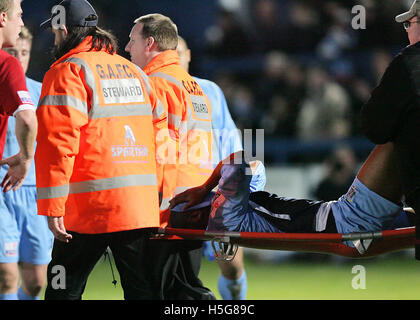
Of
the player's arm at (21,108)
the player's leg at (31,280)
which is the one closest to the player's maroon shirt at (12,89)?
the player's arm at (21,108)

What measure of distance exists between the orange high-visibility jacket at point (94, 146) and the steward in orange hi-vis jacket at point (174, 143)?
1.65 ft

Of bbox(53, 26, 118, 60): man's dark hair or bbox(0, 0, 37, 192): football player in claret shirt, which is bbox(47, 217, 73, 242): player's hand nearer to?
bbox(0, 0, 37, 192): football player in claret shirt

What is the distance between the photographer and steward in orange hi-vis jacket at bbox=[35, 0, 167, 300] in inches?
139

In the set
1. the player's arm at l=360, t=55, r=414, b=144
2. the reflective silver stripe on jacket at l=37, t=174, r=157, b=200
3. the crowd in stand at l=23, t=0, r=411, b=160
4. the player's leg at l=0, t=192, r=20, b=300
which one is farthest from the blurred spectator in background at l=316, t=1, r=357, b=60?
the reflective silver stripe on jacket at l=37, t=174, r=157, b=200

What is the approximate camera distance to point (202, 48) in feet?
36.0

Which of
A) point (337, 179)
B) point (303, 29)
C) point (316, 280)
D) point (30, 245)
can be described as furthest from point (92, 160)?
point (303, 29)

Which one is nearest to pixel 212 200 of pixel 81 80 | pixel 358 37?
pixel 81 80

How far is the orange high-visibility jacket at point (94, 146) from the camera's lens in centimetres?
353

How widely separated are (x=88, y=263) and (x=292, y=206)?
1126 mm

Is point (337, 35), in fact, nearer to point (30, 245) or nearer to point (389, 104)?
point (30, 245)

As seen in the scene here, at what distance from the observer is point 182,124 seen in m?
4.47

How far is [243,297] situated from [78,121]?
2.46 m

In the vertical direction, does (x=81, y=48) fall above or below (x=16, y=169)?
above
